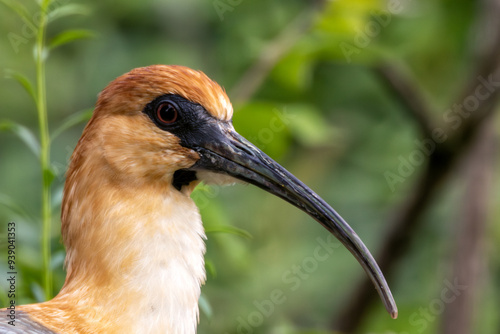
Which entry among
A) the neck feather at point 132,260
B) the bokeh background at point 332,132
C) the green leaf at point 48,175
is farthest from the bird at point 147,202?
the bokeh background at point 332,132

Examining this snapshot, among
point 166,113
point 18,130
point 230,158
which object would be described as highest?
point 18,130

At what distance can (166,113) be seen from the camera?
9.48ft

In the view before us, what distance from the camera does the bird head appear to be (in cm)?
285

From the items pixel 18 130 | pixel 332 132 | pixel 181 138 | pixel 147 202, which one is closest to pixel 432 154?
pixel 332 132

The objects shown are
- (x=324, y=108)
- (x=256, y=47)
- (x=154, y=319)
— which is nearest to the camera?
(x=154, y=319)

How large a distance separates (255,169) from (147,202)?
0.42 meters

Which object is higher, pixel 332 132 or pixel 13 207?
pixel 13 207

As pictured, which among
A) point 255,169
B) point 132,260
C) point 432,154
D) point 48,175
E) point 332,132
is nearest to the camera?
point 132,260

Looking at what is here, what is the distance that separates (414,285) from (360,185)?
1.00 metres

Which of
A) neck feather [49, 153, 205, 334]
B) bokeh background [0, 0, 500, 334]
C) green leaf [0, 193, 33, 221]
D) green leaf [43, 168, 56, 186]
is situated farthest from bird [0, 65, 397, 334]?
bokeh background [0, 0, 500, 334]

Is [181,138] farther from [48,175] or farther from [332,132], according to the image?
[332,132]

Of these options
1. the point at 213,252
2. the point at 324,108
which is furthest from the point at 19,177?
the point at 324,108

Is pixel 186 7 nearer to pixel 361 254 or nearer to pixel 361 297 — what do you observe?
pixel 361 297

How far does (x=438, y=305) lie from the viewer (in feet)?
20.0
